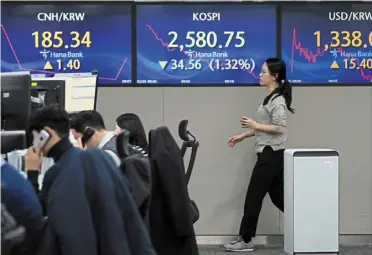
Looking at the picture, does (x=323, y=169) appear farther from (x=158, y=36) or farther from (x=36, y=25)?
(x=36, y=25)

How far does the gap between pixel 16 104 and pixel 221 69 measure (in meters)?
2.98

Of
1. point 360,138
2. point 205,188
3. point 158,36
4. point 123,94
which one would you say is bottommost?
point 205,188

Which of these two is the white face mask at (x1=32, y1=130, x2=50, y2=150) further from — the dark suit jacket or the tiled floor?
the tiled floor

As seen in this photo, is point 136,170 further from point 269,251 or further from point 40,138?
point 269,251

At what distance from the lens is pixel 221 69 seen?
6.42 metres

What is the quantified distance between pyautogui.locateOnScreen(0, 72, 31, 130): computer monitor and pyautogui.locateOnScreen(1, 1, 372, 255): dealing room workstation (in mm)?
2599

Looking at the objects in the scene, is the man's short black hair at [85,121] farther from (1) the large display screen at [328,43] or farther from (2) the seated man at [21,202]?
(1) the large display screen at [328,43]

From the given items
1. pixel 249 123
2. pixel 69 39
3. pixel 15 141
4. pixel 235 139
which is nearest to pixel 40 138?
pixel 15 141

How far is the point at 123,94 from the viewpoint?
6414mm

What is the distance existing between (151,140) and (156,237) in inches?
22.1

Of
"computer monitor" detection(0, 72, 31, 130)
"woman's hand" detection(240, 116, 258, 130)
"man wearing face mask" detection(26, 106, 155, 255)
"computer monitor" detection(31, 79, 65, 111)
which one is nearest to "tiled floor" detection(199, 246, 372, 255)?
"woman's hand" detection(240, 116, 258, 130)

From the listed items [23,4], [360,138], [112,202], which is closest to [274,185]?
[360,138]

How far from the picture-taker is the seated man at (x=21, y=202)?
2.29 m

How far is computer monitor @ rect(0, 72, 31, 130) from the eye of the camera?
148 inches
